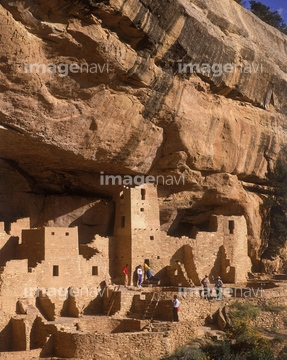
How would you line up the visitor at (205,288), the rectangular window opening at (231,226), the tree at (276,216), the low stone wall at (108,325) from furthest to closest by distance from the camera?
1. the tree at (276,216)
2. the rectangular window opening at (231,226)
3. the visitor at (205,288)
4. the low stone wall at (108,325)

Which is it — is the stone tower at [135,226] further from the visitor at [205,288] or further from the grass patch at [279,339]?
the grass patch at [279,339]

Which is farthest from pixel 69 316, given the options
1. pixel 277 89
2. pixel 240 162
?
pixel 277 89

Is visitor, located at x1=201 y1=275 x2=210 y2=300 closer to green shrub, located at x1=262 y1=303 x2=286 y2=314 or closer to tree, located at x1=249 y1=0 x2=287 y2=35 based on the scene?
green shrub, located at x1=262 y1=303 x2=286 y2=314

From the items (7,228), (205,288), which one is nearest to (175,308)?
(205,288)

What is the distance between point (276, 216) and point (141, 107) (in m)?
12.1

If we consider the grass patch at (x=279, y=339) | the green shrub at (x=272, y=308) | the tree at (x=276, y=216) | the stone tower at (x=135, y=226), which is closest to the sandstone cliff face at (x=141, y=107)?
Result: the tree at (x=276, y=216)

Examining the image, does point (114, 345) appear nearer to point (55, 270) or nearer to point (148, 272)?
point (55, 270)

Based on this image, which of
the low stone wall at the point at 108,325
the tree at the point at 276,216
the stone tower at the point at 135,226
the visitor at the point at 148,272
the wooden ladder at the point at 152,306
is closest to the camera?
the low stone wall at the point at 108,325

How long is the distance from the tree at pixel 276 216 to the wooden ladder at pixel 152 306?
35.9ft

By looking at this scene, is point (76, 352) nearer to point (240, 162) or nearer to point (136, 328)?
point (136, 328)

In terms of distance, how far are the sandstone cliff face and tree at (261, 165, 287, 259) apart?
806mm

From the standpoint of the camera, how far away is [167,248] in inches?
1079

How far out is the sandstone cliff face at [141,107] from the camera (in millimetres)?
20906

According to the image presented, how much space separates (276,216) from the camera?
32562 millimetres
